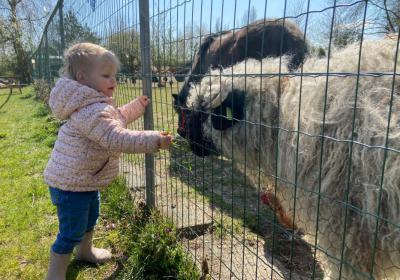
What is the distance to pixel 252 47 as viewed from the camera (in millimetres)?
5039

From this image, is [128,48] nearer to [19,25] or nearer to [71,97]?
[71,97]

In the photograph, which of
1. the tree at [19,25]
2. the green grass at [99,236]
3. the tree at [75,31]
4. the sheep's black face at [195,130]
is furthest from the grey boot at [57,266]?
the tree at [19,25]

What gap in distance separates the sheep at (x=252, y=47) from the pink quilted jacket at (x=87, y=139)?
2.00 feet

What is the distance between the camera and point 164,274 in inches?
117

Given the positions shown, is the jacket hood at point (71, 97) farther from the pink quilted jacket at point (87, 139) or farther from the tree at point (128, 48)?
the tree at point (128, 48)

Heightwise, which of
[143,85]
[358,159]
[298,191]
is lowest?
[298,191]

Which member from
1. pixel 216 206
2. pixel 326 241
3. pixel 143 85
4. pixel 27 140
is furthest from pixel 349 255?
pixel 27 140

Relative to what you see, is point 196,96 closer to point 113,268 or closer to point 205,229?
point 205,229

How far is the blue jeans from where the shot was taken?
2.83 meters

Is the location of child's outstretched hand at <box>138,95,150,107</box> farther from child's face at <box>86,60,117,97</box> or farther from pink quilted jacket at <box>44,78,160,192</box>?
child's face at <box>86,60,117,97</box>

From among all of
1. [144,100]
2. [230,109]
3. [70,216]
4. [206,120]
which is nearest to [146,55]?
[144,100]

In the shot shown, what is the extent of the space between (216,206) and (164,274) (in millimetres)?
1596

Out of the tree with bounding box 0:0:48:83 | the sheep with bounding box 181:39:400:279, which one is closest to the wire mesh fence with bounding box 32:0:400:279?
the sheep with bounding box 181:39:400:279

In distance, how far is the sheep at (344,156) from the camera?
1.80 metres
